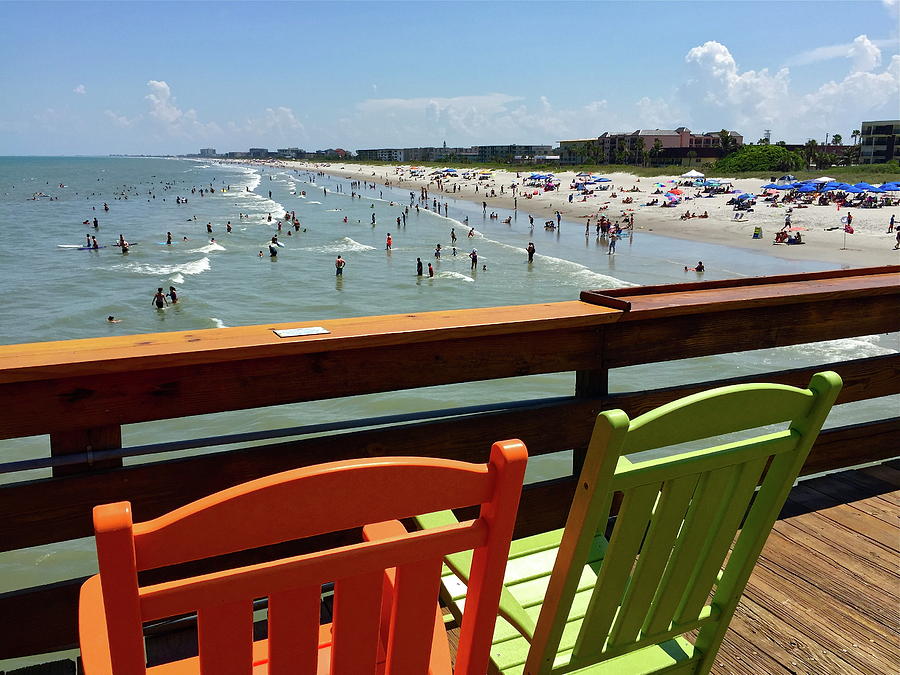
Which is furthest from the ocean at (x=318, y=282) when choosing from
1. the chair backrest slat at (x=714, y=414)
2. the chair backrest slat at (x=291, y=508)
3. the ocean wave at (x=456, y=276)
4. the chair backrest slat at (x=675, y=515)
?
the chair backrest slat at (x=714, y=414)

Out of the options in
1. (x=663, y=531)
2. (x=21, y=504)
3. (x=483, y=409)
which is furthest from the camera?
(x=483, y=409)

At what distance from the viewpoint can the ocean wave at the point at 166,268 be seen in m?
32.5

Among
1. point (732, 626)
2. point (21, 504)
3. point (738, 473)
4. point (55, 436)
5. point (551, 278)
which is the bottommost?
point (551, 278)

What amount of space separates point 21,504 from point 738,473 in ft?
5.38

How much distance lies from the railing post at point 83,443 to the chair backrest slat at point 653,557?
4.14 ft

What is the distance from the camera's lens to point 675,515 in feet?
4.25

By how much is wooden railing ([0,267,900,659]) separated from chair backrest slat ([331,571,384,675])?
893 mm

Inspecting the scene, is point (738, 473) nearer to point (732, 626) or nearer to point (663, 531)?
point (663, 531)

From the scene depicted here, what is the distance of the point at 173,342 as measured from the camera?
71.9 inches

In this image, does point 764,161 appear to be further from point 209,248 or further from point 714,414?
point 714,414

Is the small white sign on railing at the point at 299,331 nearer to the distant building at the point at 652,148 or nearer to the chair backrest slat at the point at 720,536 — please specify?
the chair backrest slat at the point at 720,536

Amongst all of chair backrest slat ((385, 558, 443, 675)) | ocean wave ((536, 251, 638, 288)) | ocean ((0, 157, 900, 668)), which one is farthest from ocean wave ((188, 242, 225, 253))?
chair backrest slat ((385, 558, 443, 675))

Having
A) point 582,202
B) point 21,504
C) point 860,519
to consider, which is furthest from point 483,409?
point 582,202

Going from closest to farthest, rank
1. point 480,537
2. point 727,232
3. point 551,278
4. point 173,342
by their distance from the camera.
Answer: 1. point 480,537
2. point 173,342
3. point 551,278
4. point 727,232
